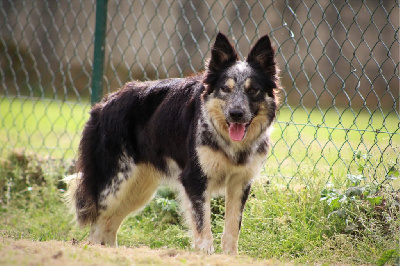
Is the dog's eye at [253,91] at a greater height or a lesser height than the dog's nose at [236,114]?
greater

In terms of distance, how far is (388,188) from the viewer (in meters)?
4.57

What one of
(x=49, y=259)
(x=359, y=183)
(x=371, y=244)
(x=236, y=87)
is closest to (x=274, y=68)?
(x=236, y=87)

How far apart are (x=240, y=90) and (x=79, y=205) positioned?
2041 mm

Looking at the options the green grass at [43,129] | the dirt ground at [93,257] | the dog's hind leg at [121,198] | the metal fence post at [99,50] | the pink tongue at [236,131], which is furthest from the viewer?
the green grass at [43,129]

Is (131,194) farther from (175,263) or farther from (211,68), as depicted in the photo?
(175,263)

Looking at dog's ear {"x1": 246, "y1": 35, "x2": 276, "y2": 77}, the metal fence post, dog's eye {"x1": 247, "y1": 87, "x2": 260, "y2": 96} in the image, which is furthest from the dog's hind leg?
the metal fence post

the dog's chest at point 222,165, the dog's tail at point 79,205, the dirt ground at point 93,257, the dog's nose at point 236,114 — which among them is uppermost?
the dog's nose at point 236,114

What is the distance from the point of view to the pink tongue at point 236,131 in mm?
4422

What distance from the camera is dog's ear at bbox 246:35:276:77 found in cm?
456

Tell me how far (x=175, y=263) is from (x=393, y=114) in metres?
2.78

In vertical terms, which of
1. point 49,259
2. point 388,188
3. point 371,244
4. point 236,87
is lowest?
point 49,259

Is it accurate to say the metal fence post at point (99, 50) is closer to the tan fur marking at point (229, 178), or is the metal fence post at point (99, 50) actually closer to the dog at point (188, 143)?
the dog at point (188, 143)

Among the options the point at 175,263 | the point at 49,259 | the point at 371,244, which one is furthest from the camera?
the point at 371,244

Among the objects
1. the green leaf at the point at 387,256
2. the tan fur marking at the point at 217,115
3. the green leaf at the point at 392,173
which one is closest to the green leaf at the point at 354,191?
the green leaf at the point at 392,173
